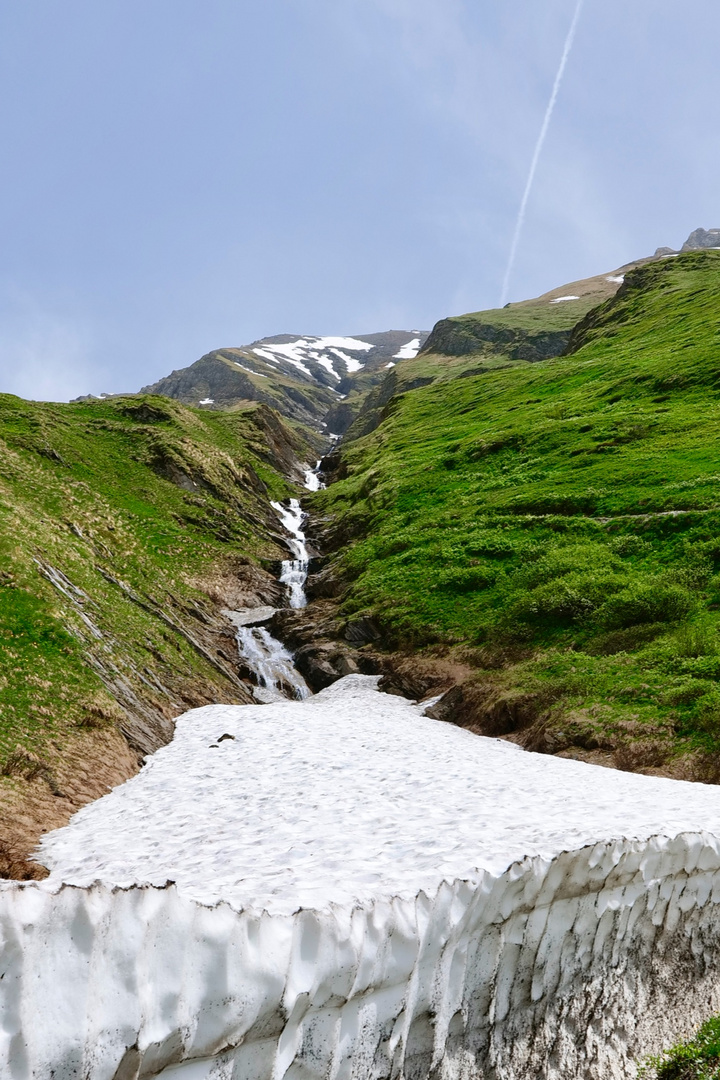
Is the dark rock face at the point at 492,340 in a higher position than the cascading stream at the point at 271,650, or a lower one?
higher

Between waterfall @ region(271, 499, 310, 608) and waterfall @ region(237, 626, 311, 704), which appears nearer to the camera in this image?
waterfall @ region(237, 626, 311, 704)

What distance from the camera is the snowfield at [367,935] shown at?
4.75 metres

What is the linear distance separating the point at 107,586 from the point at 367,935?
92.2 feet

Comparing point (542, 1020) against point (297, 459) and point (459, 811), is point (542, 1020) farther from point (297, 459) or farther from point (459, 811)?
point (297, 459)

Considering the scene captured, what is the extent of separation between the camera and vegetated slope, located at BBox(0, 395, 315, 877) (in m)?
17.3

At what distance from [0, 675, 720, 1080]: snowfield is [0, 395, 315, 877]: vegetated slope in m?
2.52

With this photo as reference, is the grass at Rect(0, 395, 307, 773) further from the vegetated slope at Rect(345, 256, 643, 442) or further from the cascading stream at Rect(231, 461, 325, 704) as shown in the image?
the vegetated slope at Rect(345, 256, 643, 442)

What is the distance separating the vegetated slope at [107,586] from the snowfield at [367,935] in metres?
2.52

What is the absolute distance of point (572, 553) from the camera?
1410 inches

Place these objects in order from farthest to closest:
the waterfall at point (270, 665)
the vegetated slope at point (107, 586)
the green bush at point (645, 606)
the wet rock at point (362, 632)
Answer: the wet rock at point (362, 632)
the waterfall at point (270, 665)
the green bush at point (645, 606)
the vegetated slope at point (107, 586)

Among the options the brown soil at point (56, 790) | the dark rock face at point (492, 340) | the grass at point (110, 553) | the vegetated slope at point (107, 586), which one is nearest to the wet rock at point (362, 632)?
the vegetated slope at point (107, 586)

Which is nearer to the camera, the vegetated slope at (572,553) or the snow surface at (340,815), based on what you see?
the snow surface at (340,815)

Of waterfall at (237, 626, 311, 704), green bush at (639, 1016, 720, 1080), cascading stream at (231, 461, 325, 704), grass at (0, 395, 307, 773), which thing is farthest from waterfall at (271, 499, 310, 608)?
green bush at (639, 1016, 720, 1080)

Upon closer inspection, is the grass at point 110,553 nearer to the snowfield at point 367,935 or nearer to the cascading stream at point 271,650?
the cascading stream at point 271,650
